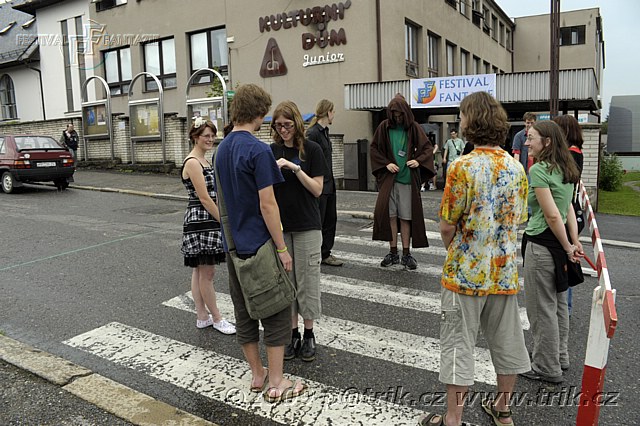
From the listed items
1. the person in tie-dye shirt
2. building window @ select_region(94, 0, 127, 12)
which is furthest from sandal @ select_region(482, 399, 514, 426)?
building window @ select_region(94, 0, 127, 12)

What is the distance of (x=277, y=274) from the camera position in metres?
3.36

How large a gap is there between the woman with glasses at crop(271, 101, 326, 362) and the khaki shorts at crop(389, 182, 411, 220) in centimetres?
251

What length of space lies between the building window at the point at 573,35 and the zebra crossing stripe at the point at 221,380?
42589 mm

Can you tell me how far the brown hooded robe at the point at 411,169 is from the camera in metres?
6.40

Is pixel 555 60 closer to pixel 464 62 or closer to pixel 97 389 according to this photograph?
pixel 97 389

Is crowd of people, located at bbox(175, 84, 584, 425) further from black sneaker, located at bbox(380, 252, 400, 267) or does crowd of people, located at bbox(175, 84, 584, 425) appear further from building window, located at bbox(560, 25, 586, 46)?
building window, located at bbox(560, 25, 586, 46)

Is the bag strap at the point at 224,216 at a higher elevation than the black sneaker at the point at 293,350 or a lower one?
higher

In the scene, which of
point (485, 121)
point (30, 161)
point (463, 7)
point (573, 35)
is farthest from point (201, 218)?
point (573, 35)

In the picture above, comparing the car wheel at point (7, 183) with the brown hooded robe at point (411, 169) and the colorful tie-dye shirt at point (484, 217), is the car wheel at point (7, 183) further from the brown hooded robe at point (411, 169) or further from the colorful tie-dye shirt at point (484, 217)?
the colorful tie-dye shirt at point (484, 217)

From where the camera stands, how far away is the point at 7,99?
30.6m

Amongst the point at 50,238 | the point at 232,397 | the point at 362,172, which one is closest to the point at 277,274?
the point at 232,397

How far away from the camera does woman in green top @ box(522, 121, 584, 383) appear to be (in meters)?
3.60

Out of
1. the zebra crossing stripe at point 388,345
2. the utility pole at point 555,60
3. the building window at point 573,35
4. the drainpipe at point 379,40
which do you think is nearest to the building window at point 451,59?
the drainpipe at point 379,40

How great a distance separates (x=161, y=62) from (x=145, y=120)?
4101 mm
